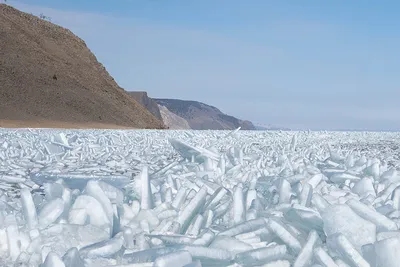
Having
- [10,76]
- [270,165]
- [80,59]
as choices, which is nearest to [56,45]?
[80,59]

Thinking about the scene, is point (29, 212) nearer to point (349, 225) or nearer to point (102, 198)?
point (102, 198)

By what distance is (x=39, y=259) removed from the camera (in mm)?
1551

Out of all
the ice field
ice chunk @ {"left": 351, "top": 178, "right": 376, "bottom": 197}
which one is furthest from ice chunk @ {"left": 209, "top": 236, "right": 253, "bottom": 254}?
ice chunk @ {"left": 351, "top": 178, "right": 376, "bottom": 197}

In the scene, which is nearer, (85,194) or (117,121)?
(85,194)

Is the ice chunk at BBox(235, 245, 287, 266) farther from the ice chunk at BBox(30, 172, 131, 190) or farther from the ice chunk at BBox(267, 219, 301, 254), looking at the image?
the ice chunk at BBox(30, 172, 131, 190)

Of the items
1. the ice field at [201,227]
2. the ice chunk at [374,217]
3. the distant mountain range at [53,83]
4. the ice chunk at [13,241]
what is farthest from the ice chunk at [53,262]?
the distant mountain range at [53,83]

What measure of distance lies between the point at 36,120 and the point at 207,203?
107ft

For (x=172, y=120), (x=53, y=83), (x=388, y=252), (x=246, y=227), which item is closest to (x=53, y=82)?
(x=53, y=83)

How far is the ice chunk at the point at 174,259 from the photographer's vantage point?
1326 mm

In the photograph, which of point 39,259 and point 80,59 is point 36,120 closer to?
point 80,59

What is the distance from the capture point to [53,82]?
125 ft

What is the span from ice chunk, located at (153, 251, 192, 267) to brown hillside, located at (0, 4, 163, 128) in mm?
31134

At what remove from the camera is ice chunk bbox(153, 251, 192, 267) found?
133 centimetres

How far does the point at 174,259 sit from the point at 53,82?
125 ft
